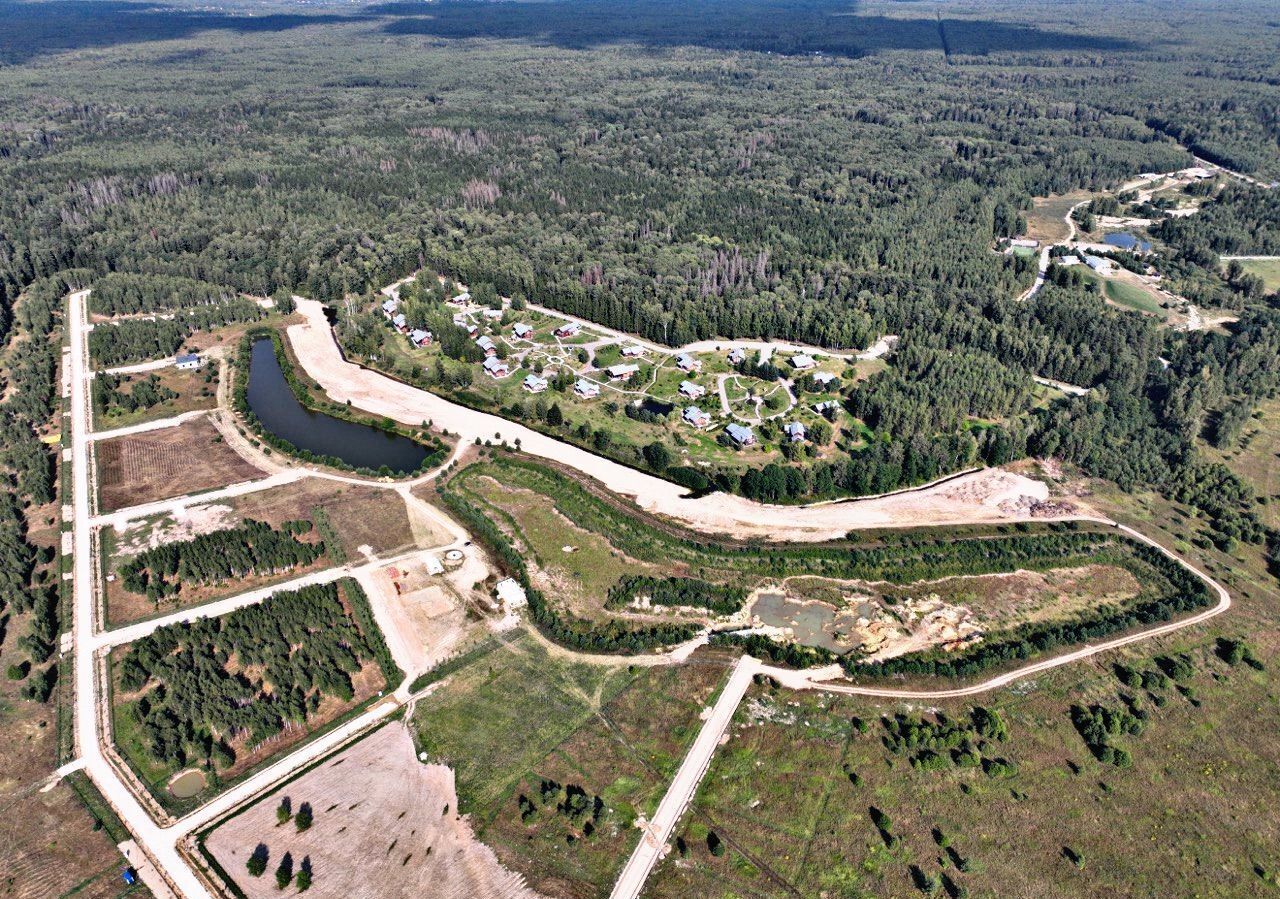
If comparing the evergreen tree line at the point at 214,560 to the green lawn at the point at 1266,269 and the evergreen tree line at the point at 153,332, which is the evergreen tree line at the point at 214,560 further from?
the green lawn at the point at 1266,269

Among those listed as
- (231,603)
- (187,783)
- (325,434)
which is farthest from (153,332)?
(187,783)

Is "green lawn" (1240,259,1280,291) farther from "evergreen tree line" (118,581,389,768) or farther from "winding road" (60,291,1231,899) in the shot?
"evergreen tree line" (118,581,389,768)

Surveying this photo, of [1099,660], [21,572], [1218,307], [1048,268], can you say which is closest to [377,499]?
[21,572]

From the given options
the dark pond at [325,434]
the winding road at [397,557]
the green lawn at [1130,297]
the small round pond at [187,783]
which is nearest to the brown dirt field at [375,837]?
the winding road at [397,557]

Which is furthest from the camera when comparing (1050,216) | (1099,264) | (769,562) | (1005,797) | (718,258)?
(1050,216)

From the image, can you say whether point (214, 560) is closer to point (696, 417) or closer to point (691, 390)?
point (696, 417)
